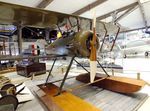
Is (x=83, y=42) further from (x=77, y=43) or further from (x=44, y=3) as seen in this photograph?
(x=44, y=3)

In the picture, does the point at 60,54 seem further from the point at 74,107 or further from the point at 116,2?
the point at 116,2

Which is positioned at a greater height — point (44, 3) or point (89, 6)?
point (89, 6)

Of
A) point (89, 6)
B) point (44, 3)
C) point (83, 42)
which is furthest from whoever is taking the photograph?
point (89, 6)

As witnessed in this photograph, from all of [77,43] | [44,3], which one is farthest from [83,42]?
[44,3]

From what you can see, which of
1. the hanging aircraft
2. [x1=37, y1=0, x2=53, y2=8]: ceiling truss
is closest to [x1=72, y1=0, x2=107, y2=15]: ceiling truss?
[x1=37, y1=0, x2=53, y2=8]: ceiling truss

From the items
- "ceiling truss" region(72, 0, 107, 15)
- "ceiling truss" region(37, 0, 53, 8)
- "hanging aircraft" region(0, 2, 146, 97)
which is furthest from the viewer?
"ceiling truss" region(72, 0, 107, 15)

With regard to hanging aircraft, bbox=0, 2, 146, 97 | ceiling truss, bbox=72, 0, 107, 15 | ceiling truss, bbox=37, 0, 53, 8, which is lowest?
hanging aircraft, bbox=0, 2, 146, 97

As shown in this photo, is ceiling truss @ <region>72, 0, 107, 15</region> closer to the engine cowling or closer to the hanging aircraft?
the hanging aircraft

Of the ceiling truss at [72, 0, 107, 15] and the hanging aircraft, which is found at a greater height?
the ceiling truss at [72, 0, 107, 15]

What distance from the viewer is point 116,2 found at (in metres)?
7.10

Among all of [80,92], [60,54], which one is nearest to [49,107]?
[80,92]

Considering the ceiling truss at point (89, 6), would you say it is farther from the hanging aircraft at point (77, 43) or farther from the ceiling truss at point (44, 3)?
the hanging aircraft at point (77, 43)

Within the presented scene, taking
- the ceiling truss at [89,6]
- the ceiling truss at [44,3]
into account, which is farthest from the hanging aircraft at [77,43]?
the ceiling truss at [89,6]

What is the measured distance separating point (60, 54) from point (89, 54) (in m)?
0.79
